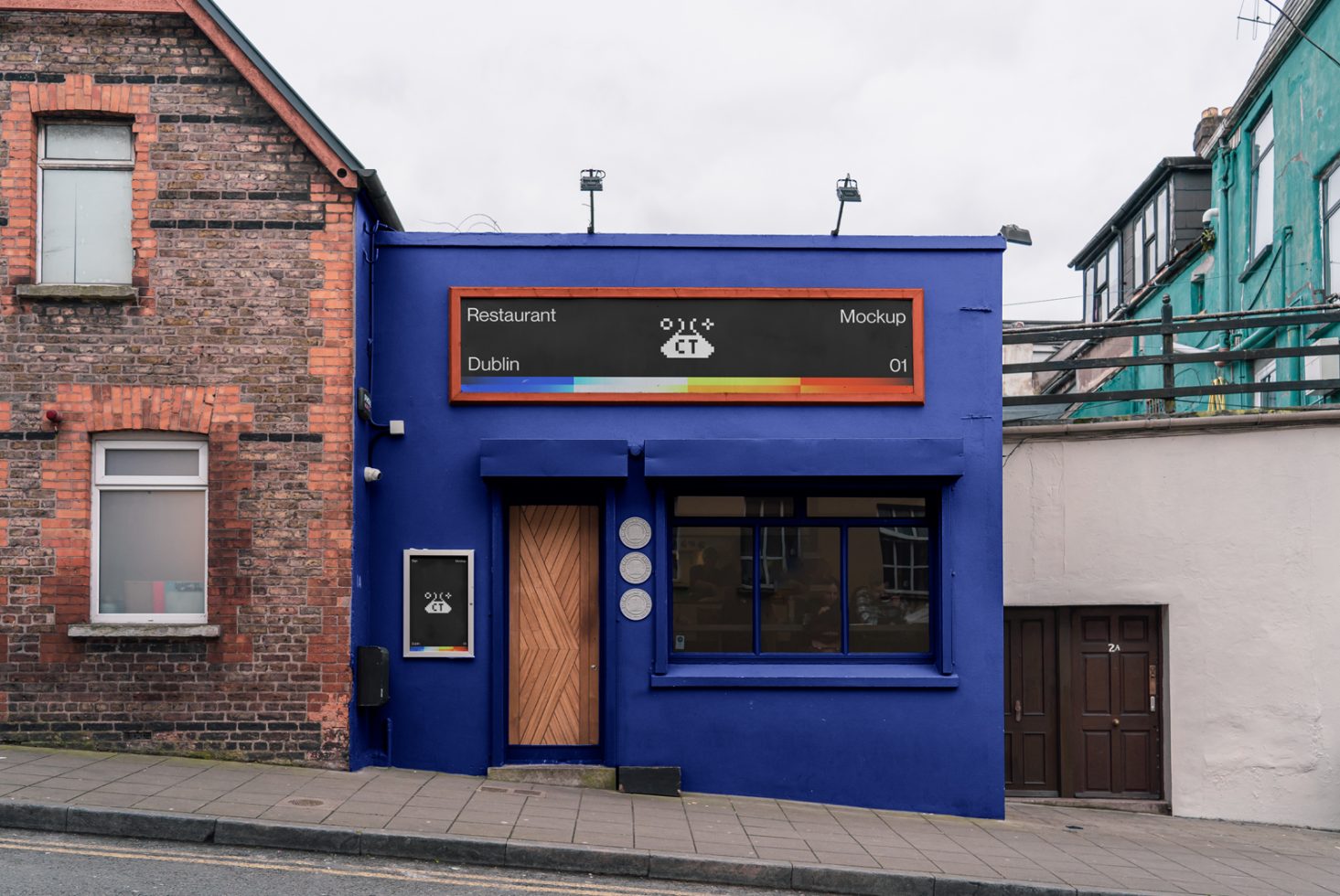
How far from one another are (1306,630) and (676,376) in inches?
273

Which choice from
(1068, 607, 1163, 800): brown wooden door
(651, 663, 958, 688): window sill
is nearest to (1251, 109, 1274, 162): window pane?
(1068, 607, 1163, 800): brown wooden door

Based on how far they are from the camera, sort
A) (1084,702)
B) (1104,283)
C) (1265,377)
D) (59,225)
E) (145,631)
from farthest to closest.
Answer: (1104,283) → (1265,377) → (1084,702) → (59,225) → (145,631)

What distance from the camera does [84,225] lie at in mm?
9961

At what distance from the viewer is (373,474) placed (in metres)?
10.1

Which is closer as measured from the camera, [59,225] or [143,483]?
[143,483]

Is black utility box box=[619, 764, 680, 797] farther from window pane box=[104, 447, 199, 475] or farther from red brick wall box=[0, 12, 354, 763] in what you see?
window pane box=[104, 447, 199, 475]

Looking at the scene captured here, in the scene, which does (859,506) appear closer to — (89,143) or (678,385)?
(678,385)

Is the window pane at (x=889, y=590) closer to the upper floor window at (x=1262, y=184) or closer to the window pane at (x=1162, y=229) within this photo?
the upper floor window at (x=1262, y=184)

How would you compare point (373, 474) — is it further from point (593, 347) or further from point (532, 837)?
point (532, 837)

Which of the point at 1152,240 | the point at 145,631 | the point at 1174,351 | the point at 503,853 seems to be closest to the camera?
the point at 503,853

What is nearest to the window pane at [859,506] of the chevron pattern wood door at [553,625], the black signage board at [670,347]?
the black signage board at [670,347]

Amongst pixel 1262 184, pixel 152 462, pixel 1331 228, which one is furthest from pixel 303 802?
pixel 1262 184

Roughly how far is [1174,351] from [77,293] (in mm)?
11032

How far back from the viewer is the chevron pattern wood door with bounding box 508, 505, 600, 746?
411 inches
